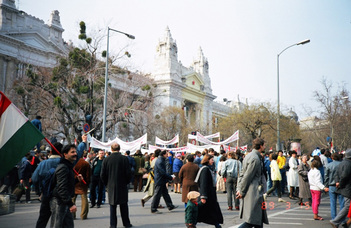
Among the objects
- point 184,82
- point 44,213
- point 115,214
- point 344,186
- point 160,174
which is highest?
point 184,82

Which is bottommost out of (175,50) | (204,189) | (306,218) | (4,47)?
(306,218)

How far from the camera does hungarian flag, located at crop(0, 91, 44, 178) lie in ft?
16.8

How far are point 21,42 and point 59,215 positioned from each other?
34.4 m

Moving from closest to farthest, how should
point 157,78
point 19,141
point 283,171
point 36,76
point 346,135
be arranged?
point 19,141, point 283,171, point 36,76, point 346,135, point 157,78

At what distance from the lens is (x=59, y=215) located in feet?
17.5

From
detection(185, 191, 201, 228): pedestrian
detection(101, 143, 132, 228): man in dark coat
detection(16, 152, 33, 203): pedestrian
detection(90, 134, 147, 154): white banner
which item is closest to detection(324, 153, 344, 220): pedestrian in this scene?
detection(185, 191, 201, 228): pedestrian

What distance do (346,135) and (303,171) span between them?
92.8 feet

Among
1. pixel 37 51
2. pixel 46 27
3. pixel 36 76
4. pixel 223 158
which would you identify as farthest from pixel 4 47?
pixel 223 158

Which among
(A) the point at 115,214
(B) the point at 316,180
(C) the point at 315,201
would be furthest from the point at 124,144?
(C) the point at 315,201

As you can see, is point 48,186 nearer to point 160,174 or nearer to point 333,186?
point 160,174

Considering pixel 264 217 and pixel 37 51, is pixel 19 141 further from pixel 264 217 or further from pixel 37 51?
pixel 37 51

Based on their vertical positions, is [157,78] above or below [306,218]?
above

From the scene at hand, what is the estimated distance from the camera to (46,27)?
40469 mm

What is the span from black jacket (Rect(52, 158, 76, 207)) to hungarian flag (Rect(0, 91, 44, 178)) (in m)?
0.57
